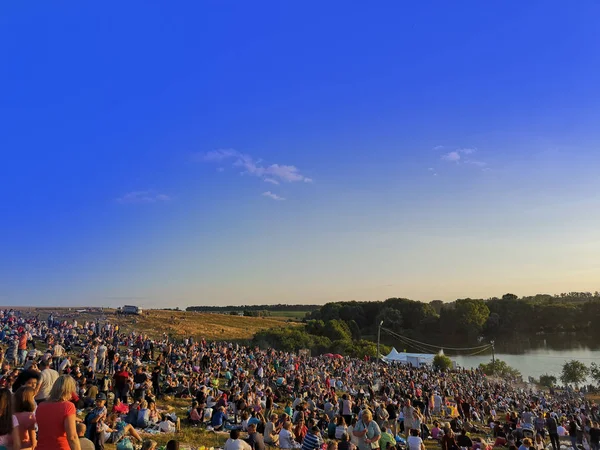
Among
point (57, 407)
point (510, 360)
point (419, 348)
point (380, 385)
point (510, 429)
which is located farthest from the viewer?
point (419, 348)

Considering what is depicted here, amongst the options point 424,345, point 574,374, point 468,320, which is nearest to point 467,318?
point 468,320

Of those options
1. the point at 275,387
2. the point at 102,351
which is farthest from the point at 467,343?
the point at 102,351

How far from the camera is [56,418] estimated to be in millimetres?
4410

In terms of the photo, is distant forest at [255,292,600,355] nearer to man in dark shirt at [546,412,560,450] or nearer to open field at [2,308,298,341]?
open field at [2,308,298,341]

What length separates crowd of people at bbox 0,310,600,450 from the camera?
4484 mm

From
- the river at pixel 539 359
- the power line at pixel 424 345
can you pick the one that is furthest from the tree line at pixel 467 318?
the river at pixel 539 359

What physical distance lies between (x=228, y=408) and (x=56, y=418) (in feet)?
34.8

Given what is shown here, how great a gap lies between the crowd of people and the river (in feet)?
123

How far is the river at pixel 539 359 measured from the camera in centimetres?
6197

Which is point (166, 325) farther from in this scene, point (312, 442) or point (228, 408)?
point (312, 442)

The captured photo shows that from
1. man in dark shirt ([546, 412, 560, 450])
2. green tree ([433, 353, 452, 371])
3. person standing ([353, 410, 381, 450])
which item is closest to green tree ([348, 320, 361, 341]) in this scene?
green tree ([433, 353, 452, 371])

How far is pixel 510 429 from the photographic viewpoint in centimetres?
1605

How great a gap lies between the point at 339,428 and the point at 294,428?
4.66ft

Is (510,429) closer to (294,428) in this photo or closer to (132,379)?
(294,428)
